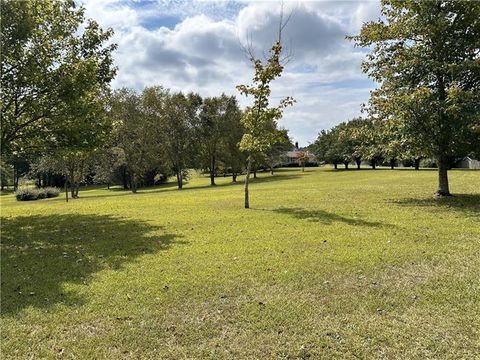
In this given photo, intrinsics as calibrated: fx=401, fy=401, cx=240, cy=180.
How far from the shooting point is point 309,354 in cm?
436

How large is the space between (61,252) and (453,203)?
1343 cm

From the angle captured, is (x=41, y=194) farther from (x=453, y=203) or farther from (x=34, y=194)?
(x=453, y=203)

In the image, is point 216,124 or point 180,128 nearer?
point 180,128

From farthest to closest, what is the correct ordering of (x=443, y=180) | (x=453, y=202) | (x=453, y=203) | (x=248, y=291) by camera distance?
(x=443, y=180)
(x=453, y=202)
(x=453, y=203)
(x=248, y=291)

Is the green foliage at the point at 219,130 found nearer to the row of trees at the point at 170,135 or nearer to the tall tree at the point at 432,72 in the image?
the row of trees at the point at 170,135

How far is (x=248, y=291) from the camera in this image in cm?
618

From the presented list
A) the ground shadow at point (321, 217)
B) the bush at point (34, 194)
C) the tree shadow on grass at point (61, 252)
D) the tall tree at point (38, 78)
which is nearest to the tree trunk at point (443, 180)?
the ground shadow at point (321, 217)

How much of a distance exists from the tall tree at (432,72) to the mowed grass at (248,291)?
4823mm

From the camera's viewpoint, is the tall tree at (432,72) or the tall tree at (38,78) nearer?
the tall tree at (38,78)

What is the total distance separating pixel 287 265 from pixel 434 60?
472 inches

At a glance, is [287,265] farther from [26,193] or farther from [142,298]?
[26,193]

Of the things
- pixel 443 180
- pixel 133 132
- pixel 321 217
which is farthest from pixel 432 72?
pixel 133 132

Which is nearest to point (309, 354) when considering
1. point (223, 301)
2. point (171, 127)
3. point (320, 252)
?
point (223, 301)

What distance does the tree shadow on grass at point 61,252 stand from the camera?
6309 mm
